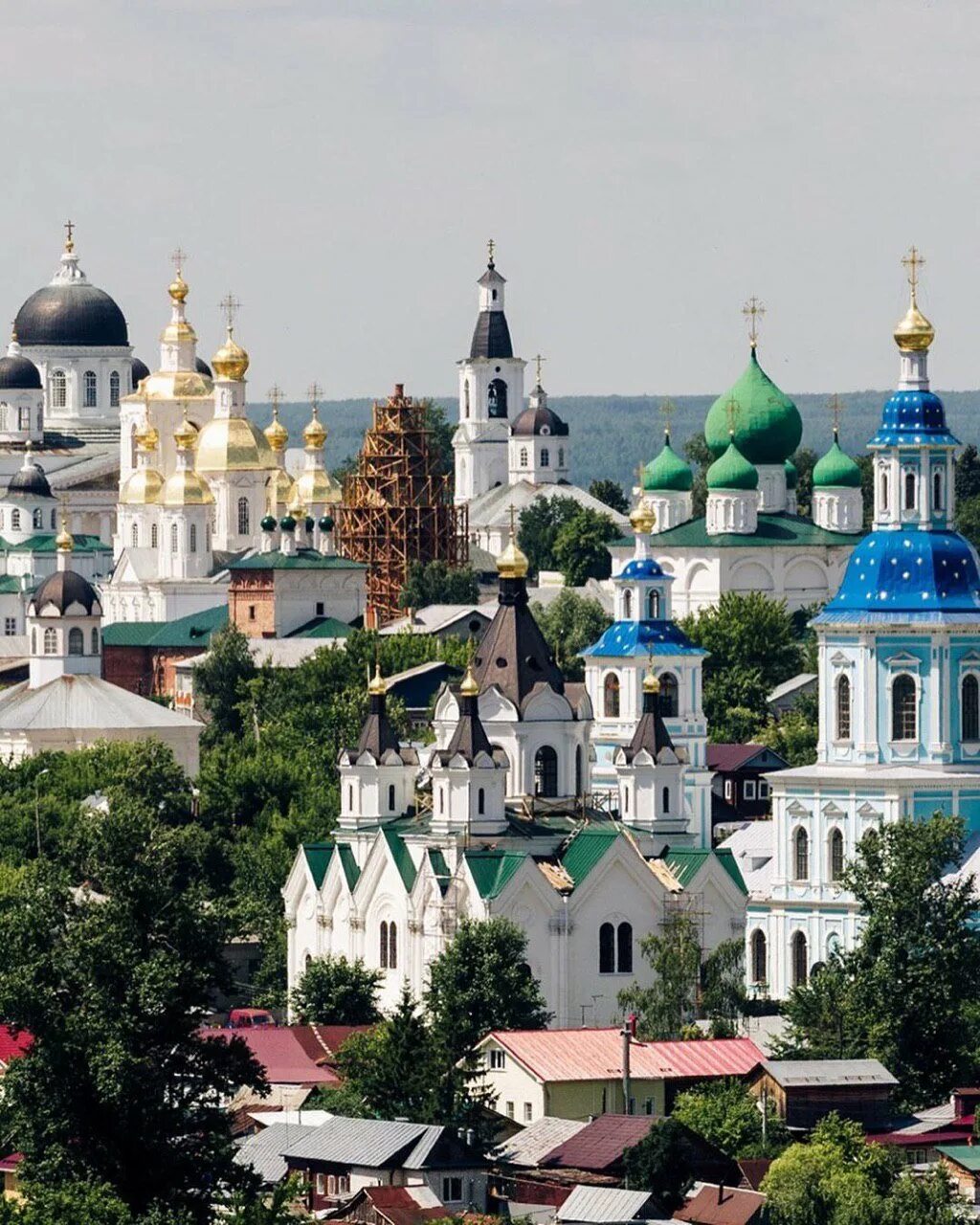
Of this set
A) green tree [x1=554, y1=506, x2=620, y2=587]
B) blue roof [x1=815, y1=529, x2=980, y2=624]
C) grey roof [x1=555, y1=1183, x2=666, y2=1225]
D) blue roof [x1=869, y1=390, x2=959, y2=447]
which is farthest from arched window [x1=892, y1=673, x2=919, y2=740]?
green tree [x1=554, y1=506, x2=620, y2=587]

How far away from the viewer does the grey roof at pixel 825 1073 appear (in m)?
57.4

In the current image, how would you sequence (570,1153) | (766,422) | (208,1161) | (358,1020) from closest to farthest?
(208,1161), (570,1153), (358,1020), (766,422)

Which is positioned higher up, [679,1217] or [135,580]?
[135,580]

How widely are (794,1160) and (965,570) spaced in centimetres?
1470

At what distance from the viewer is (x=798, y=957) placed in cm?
6656

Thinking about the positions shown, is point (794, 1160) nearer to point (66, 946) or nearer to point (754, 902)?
point (66, 946)

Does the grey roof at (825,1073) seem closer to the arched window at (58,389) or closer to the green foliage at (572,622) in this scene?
the green foliage at (572,622)

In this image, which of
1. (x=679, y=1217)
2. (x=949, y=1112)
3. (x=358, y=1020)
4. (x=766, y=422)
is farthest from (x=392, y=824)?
(x=766, y=422)

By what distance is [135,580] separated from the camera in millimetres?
106750

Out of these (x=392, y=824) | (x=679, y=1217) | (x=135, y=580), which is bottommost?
(x=679, y=1217)

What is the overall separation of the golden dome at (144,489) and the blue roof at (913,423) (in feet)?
132

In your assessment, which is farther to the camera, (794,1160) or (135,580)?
(135,580)

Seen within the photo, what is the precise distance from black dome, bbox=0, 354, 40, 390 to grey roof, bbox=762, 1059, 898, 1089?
219 ft

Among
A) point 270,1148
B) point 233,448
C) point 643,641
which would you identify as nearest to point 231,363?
point 233,448
